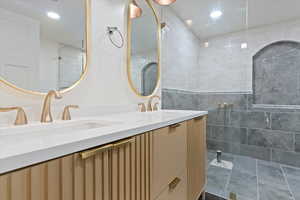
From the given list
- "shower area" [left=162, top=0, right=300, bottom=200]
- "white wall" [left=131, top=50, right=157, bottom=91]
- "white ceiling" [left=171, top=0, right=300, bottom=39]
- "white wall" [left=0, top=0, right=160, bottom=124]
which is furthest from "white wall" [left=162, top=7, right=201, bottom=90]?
"white wall" [left=0, top=0, right=160, bottom=124]

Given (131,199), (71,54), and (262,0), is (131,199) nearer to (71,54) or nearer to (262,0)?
(71,54)

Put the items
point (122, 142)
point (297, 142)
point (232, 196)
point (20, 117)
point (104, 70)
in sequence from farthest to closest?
Result: point (297, 142)
point (232, 196)
point (104, 70)
point (20, 117)
point (122, 142)

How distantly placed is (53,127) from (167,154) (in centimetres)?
63

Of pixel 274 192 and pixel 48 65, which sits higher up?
pixel 48 65

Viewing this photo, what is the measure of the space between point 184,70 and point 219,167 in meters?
1.47

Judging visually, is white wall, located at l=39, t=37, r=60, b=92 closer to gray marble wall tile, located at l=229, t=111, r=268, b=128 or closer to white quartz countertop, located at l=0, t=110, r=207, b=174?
white quartz countertop, located at l=0, t=110, r=207, b=174

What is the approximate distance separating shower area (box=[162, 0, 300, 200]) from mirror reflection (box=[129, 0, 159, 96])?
0.74 ft

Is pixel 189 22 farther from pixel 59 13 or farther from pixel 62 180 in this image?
pixel 62 180

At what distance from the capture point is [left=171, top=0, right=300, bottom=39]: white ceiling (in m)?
2.00

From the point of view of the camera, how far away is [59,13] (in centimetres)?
94

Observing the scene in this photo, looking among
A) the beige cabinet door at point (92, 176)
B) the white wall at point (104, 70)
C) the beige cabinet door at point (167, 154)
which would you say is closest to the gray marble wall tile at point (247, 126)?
the white wall at point (104, 70)

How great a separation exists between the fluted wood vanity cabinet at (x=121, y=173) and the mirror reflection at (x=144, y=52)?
0.69 meters

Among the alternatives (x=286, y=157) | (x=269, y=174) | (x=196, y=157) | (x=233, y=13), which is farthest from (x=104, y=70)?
(x=286, y=157)

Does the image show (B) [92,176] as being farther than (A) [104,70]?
No
